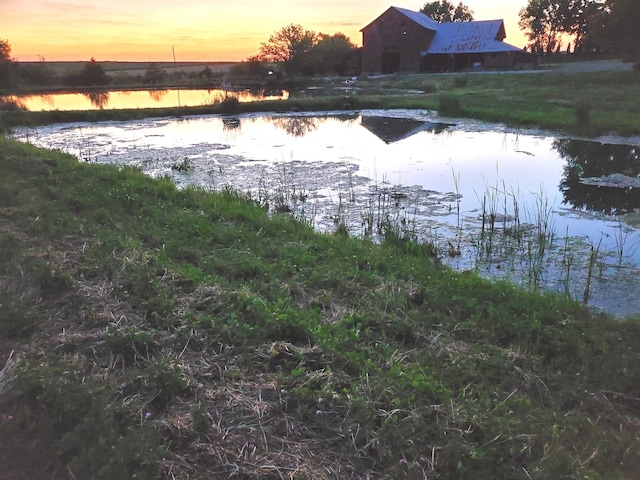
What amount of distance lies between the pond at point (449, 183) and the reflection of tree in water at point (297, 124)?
1.26ft

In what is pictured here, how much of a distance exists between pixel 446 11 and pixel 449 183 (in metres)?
95.0

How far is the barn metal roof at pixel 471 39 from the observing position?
2016 inches

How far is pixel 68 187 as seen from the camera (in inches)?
349

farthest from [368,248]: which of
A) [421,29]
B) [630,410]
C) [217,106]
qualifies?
[421,29]

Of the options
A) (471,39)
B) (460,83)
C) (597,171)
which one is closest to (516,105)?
(597,171)

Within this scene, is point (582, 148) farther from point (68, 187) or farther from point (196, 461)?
point (196, 461)

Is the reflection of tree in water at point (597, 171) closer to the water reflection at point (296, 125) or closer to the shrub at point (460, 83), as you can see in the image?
the water reflection at point (296, 125)

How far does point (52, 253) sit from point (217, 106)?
26887mm

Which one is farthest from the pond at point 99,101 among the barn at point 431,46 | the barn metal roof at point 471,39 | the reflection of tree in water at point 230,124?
the barn metal roof at point 471,39

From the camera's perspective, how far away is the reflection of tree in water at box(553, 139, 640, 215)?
10523mm

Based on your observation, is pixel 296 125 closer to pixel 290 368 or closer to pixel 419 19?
pixel 290 368

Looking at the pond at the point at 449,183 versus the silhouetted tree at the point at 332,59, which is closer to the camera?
the pond at the point at 449,183

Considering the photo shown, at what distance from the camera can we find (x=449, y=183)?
40.6 ft

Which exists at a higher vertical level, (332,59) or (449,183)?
(332,59)
